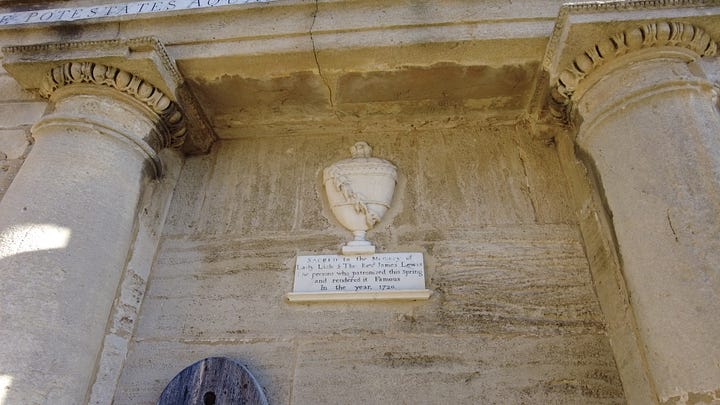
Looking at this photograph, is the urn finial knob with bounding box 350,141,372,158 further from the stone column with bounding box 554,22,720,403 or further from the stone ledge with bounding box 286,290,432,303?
the stone column with bounding box 554,22,720,403

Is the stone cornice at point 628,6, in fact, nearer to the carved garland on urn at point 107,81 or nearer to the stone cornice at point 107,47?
the stone cornice at point 107,47

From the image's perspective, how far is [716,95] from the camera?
2.37m

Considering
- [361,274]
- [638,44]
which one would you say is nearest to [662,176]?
[638,44]

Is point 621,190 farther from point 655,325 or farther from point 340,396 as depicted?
point 340,396

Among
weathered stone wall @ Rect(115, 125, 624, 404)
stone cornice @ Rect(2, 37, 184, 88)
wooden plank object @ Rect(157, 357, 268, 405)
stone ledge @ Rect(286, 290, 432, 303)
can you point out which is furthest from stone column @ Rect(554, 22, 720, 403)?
stone cornice @ Rect(2, 37, 184, 88)

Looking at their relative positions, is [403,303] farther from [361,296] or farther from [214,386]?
[214,386]

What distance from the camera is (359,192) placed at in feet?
9.39

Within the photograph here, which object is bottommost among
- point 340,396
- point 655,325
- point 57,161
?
point 340,396

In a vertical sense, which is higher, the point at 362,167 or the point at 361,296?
the point at 362,167

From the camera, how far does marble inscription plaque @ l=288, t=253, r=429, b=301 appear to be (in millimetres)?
2527

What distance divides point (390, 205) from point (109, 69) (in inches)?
65.8

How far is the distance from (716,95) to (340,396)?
7.20 feet

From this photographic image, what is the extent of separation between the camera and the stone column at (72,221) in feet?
6.92

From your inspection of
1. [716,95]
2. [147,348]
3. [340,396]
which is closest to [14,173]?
[147,348]
